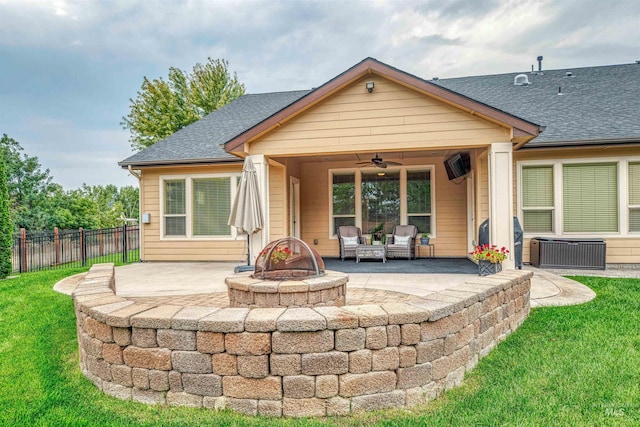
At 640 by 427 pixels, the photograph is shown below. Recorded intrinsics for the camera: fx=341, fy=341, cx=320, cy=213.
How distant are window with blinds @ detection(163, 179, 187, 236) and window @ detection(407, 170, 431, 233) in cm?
604

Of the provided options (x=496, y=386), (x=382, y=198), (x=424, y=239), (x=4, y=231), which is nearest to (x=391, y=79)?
(x=382, y=198)

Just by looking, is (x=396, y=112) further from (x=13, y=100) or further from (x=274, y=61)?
(x=13, y=100)

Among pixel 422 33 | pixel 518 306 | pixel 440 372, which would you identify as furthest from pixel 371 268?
pixel 422 33

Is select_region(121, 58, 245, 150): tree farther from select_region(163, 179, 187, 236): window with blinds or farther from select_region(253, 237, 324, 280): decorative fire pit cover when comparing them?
select_region(253, 237, 324, 280): decorative fire pit cover

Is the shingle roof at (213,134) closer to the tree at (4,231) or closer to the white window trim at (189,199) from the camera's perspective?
the white window trim at (189,199)

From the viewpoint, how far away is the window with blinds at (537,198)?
7.61 metres

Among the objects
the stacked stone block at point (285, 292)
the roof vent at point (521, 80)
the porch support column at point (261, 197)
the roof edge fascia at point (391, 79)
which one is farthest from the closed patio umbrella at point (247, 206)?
the roof vent at point (521, 80)

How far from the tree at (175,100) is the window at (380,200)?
15.3 metres

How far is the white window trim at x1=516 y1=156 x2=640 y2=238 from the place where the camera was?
23.7 ft

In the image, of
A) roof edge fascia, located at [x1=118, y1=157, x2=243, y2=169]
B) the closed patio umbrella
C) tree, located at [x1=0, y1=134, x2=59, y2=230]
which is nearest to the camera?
the closed patio umbrella

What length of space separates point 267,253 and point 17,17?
515 inches

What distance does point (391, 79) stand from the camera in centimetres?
602

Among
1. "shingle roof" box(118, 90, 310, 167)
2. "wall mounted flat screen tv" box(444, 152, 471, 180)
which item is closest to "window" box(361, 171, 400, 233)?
"wall mounted flat screen tv" box(444, 152, 471, 180)

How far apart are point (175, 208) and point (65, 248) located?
4.55 meters
